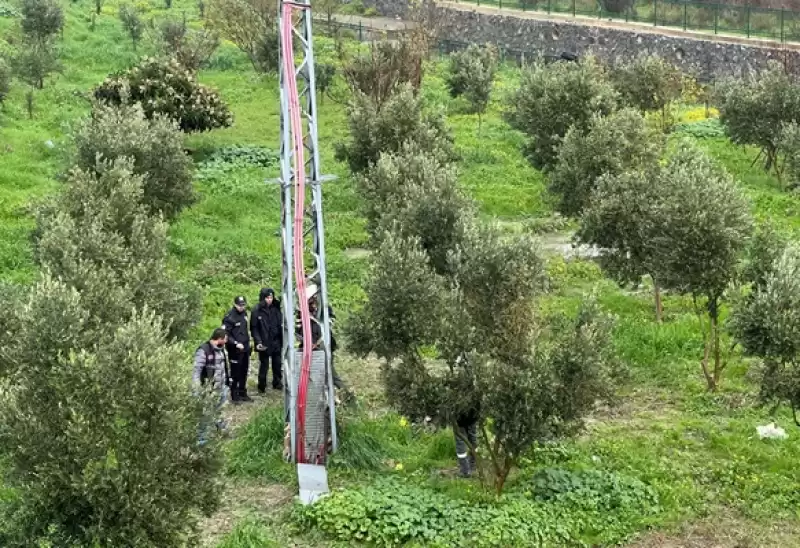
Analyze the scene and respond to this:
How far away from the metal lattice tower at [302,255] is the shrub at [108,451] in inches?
156

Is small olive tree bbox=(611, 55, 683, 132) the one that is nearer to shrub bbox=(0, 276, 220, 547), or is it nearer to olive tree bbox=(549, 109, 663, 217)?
olive tree bbox=(549, 109, 663, 217)

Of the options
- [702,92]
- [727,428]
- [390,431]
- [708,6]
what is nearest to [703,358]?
[727,428]

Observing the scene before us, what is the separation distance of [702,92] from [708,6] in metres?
7.41

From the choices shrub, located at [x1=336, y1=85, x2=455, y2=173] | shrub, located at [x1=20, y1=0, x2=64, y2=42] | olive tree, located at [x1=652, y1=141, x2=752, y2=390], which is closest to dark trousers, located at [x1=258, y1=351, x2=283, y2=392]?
olive tree, located at [x1=652, y1=141, x2=752, y2=390]

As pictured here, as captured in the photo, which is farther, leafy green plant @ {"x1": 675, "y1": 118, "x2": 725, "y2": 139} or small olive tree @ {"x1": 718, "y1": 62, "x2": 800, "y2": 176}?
leafy green plant @ {"x1": 675, "y1": 118, "x2": 725, "y2": 139}

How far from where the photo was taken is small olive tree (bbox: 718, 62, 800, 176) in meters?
32.2

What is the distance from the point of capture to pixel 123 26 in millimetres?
49312

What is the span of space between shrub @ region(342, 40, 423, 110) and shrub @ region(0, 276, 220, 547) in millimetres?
22496

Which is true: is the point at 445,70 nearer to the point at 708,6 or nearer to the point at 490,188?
the point at 708,6

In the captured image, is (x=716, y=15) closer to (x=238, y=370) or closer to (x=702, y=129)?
(x=702, y=129)

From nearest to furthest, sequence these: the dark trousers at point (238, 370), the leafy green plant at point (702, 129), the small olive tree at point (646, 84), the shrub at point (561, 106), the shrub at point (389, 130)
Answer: the dark trousers at point (238, 370) < the shrub at point (389, 130) < the shrub at point (561, 106) < the small olive tree at point (646, 84) < the leafy green plant at point (702, 129)

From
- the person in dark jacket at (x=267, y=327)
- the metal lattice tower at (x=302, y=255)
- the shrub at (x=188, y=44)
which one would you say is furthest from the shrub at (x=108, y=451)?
the shrub at (x=188, y=44)

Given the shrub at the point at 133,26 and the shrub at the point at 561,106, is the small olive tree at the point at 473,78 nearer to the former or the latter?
the shrub at the point at 561,106

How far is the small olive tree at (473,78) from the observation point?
39312mm
